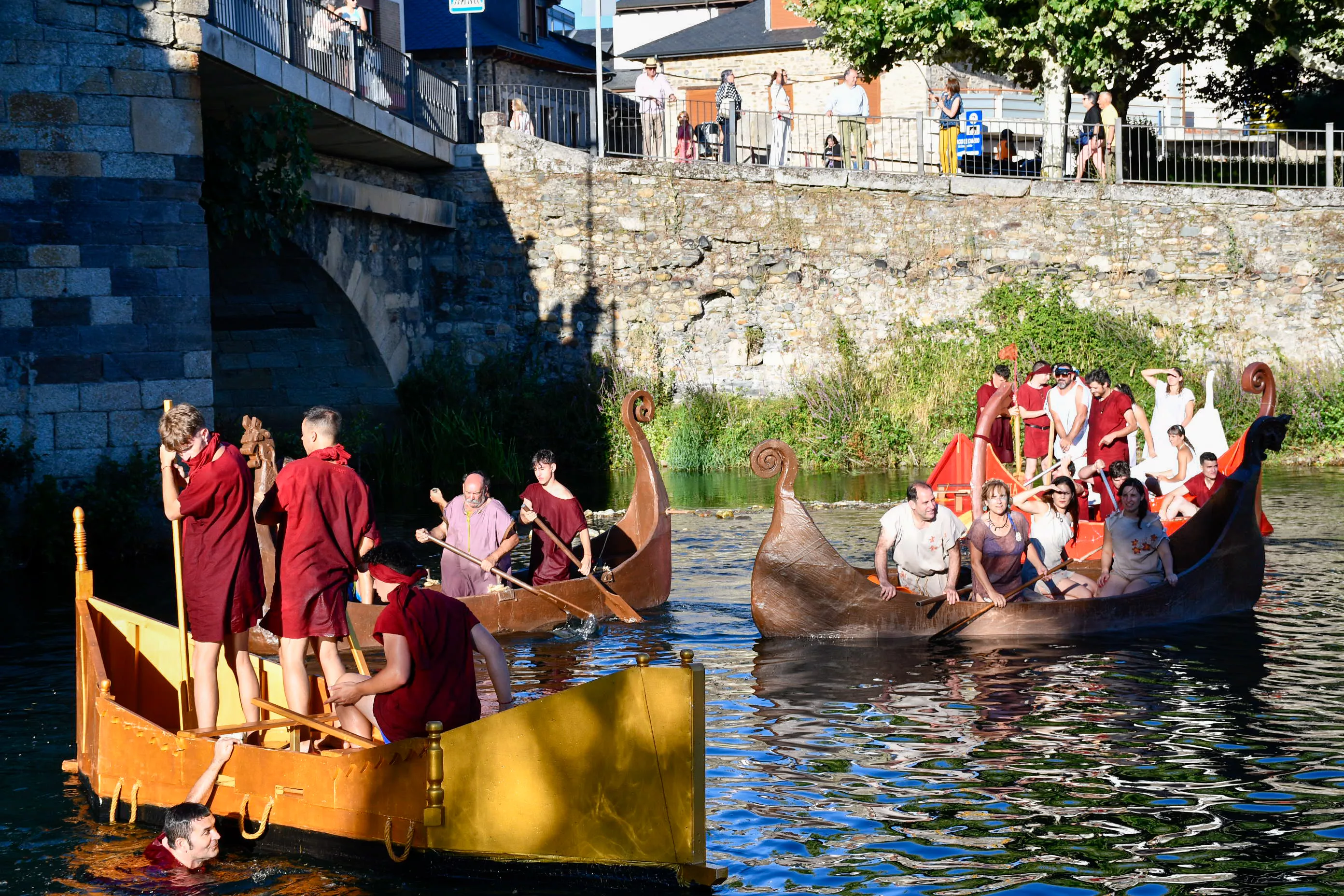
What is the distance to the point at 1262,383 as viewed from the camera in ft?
37.5

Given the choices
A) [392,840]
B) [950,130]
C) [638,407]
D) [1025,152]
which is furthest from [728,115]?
[392,840]

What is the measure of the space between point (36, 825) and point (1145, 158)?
21.6 m

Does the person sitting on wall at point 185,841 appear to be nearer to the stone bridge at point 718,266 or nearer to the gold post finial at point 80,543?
the gold post finial at point 80,543

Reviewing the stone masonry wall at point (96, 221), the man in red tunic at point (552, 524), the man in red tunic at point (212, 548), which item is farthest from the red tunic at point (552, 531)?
the man in red tunic at point (212, 548)

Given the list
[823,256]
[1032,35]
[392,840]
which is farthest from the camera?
[1032,35]

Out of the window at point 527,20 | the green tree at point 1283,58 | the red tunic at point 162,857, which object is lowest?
the red tunic at point 162,857

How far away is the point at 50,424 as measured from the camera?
12.1 meters

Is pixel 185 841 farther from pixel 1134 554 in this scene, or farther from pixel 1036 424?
pixel 1036 424

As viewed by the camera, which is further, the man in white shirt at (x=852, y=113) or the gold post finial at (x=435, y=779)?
the man in white shirt at (x=852, y=113)

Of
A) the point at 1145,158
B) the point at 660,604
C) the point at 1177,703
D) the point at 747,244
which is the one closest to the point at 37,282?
the point at 660,604

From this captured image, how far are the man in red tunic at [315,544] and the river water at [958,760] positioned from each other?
0.96 meters

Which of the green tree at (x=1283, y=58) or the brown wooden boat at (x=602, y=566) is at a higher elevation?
the green tree at (x=1283, y=58)

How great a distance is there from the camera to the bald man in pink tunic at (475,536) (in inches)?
396

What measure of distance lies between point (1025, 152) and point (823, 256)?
24.3 feet
